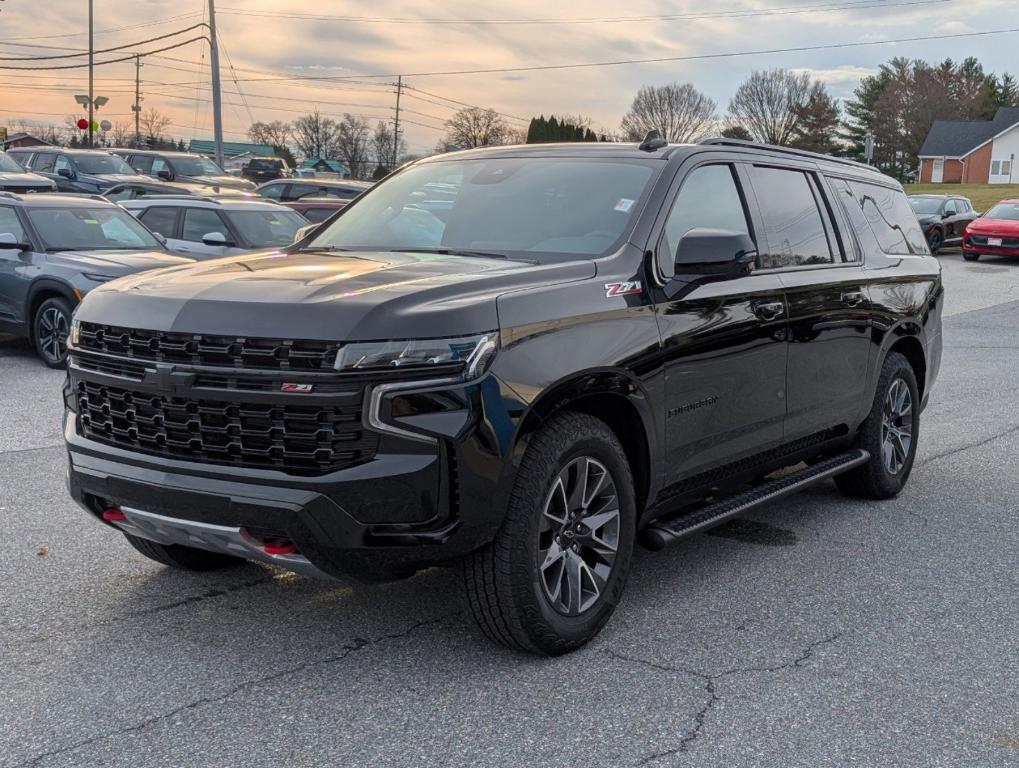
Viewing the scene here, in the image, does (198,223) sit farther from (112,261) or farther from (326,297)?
(326,297)

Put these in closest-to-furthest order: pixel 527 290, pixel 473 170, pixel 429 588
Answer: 1. pixel 527 290
2. pixel 429 588
3. pixel 473 170

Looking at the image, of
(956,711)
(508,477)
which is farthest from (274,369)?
(956,711)

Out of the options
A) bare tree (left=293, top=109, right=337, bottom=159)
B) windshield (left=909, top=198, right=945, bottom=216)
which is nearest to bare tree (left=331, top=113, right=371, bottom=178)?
bare tree (left=293, top=109, right=337, bottom=159)

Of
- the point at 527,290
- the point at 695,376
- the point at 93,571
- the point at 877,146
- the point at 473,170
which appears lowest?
the point at 93,571

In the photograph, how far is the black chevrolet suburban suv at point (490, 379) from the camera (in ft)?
11.8

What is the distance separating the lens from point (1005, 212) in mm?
28969

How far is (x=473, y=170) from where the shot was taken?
5.34 metres

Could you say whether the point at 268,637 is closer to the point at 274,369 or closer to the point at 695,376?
the point at 274,369

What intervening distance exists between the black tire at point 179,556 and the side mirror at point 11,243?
7.45 m

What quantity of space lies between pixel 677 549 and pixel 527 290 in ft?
6.81

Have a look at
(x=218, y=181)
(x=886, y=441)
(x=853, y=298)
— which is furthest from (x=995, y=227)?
(x=853, y=298)

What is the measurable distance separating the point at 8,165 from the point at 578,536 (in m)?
22.8

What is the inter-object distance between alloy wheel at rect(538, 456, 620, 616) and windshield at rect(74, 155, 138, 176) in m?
23.4

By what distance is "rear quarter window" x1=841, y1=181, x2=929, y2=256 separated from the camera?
6.38 metres
